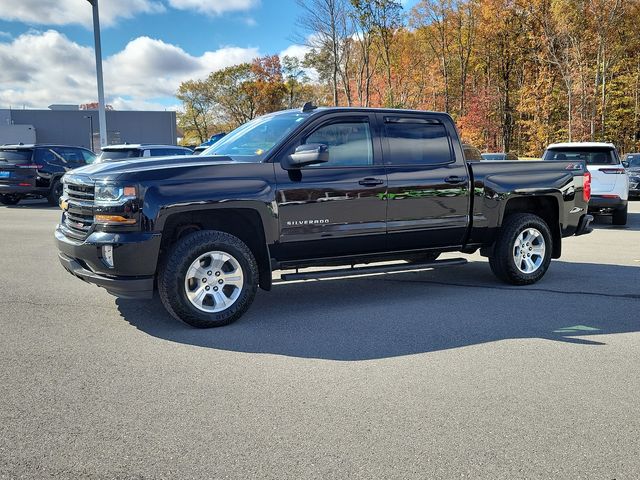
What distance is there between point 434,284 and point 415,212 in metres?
1.29

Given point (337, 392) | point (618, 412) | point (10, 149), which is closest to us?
point (618, 412)

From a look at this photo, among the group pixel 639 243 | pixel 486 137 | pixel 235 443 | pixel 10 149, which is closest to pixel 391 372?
pixel 235 443

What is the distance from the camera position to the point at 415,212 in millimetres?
5926

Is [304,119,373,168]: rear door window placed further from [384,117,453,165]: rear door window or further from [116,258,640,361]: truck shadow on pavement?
[116,258,640,361]: truck shadow on pavement

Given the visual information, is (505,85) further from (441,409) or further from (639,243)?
(441,409)

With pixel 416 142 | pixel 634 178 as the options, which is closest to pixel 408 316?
pixel 416 142

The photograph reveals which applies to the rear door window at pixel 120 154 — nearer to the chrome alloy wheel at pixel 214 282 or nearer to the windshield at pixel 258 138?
the windshield at pixel 258 138

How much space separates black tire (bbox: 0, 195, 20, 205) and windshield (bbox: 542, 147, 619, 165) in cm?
1539

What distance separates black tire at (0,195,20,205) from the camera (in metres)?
17.4

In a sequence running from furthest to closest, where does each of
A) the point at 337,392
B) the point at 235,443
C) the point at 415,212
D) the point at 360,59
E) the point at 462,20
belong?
1. the point at 462,20
2. the point at 360,59
3. the point at 415,212
4. the point at 337,392
5. the point at 235,443

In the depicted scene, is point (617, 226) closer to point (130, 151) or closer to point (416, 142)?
point (416, 142)

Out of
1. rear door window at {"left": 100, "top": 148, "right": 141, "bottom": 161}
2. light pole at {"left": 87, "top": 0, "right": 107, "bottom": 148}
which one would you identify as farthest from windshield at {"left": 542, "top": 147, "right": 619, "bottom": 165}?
light pole at {"left": 87, "top": 0, "right": 107, "bottom": 148}

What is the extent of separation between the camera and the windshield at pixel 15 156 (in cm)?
1642

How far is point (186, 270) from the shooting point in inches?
190
